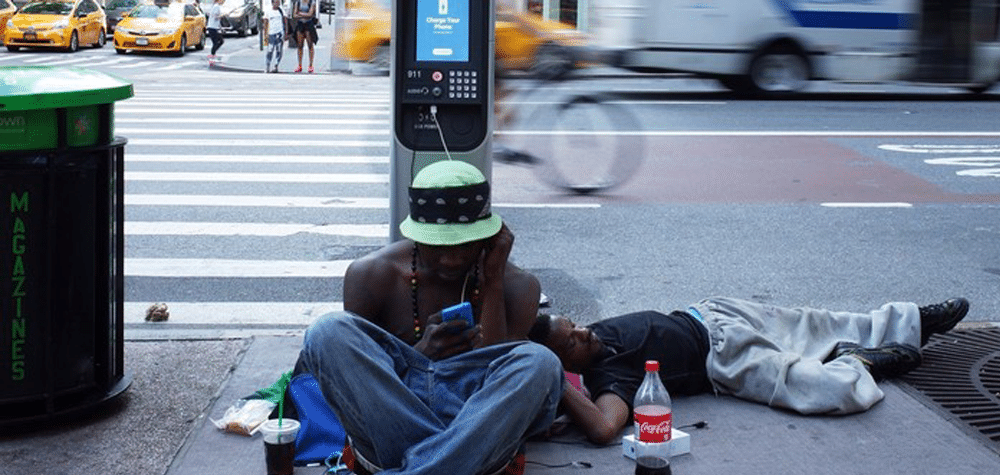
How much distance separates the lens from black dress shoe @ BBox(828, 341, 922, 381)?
574 cm

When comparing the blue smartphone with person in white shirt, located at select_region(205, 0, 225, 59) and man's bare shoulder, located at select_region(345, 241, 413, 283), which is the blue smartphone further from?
person in white shirt, located at select_region(205, 0, 225, 59)

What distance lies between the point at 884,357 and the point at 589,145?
5.68 m

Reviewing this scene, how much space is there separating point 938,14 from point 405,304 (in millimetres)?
A: 14938

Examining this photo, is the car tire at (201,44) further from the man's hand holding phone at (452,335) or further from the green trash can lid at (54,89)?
the man's hand holding phone at (452,335)

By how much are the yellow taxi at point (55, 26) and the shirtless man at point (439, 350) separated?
97.8 feet

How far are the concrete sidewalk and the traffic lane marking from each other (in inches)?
214

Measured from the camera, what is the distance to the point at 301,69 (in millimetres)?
27062

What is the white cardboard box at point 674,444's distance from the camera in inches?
191

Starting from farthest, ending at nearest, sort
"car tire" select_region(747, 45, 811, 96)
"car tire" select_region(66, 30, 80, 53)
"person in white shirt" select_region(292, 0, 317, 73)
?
1. "car tire" select_region(66, 30, 80, 53)
2. "person in white shirt" select_region(292, 0, 317, 73)
3. "car tire" select_region(747, 45, 811, 96)

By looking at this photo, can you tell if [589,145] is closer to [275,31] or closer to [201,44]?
[275,31]

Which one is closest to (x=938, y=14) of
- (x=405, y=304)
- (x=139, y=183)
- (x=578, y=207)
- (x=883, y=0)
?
(x=883, y=0)

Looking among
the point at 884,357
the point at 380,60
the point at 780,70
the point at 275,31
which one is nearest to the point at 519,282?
the point at 884,357

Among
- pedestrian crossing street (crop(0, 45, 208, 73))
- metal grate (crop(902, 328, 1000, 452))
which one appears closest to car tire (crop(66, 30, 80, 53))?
pedestrian crossing street (crop(0, 45, 208, 73))

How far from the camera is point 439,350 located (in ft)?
Answer: 14.9
